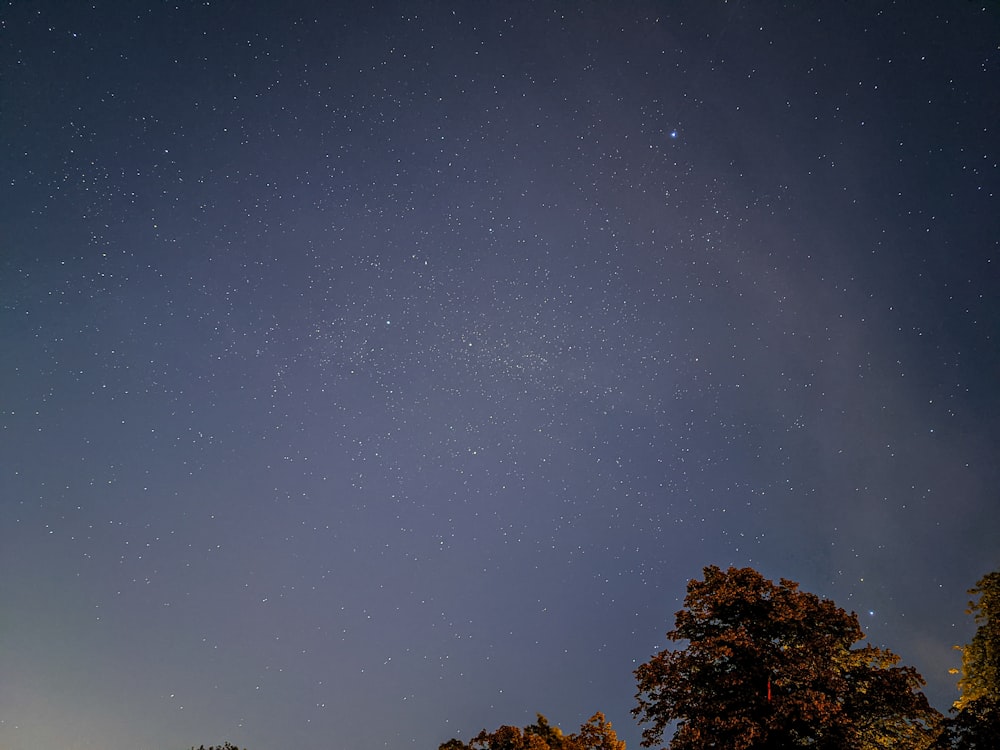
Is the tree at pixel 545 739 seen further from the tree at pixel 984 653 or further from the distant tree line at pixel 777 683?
the tree at pixel 984 653

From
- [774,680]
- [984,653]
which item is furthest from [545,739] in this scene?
[984,653]

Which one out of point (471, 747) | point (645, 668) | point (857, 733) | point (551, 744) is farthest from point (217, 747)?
point (857, 733)

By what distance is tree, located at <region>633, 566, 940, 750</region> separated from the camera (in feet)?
55.3

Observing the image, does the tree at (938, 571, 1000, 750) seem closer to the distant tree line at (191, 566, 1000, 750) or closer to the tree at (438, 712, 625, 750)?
the distant tree line at (191, 566, 1000, 750)

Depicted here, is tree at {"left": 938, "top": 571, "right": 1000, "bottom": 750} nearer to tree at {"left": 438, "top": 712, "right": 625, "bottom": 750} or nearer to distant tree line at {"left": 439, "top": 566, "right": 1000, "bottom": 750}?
distant tree line at {"left": 439, "top": 566, "right": 1000, "bottom": 750}

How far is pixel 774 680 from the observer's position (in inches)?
696

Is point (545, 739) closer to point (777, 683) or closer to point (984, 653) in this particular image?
point (777, 683)

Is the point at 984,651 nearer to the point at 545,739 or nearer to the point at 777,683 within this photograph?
the point at 777,683

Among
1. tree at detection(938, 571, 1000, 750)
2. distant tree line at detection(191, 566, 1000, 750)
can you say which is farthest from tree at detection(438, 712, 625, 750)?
tree at detection(938, 571, 1000, 750)

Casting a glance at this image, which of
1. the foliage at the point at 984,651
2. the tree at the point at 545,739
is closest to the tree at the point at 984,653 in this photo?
the foliage at the point at 984,651

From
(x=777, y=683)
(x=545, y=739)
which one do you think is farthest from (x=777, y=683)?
(x=545, y=739)

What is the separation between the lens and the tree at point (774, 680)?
16859mm

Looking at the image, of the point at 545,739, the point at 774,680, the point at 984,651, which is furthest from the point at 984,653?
the point at 545,739

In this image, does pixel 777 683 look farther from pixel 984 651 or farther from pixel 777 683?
pixel 984 651
